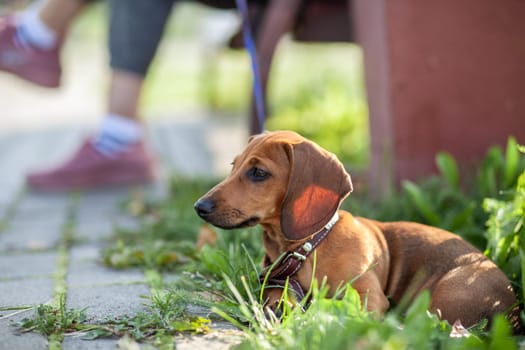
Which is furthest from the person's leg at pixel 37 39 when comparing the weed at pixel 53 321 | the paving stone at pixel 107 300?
the weed at pixel 53 321

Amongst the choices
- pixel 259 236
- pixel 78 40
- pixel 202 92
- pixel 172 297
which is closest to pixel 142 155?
pixel 259 236

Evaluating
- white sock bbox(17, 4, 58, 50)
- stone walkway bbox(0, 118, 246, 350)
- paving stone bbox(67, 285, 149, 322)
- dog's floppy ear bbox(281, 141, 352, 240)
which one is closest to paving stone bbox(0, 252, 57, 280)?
stone walkway bbox(0, 118, 246, 350)

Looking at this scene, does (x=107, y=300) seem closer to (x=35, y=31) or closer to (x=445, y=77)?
(x=445, y=77)

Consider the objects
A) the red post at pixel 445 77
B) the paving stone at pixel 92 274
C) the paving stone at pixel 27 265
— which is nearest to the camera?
the paving stone at pixel 92 274

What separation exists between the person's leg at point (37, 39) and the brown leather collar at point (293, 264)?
2854mm

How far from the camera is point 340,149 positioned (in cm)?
626

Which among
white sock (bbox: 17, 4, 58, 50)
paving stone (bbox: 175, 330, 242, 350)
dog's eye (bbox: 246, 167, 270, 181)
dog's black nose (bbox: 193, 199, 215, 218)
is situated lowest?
paving stone (bbox: 175, 330, 242, 350)

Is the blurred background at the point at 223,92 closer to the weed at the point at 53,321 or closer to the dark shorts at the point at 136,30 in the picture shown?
the dark shorts at the point at 136,30

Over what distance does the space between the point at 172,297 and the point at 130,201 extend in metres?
2.31

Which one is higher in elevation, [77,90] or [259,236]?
[259,236]

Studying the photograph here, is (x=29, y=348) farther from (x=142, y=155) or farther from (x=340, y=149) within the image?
(x=340, y=149)

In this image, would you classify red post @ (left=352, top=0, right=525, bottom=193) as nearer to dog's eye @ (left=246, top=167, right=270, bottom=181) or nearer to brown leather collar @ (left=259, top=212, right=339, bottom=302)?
brown leather collar @ (left=259, top=212, right=339, bottom=302)

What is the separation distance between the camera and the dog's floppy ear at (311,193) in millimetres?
2641

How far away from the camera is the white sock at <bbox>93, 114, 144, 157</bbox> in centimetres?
503
